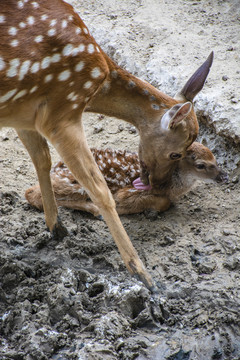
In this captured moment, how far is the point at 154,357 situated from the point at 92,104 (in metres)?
2.01

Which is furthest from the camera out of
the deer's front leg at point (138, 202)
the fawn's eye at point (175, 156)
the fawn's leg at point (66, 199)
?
the deer's front leg at point (138, 202)

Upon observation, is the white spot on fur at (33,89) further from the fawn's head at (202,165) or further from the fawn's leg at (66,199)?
the fawn's head at (202,165)

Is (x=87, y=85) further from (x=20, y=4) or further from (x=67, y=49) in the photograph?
(x=20, y=4)

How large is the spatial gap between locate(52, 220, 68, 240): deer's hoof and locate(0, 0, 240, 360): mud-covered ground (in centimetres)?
6

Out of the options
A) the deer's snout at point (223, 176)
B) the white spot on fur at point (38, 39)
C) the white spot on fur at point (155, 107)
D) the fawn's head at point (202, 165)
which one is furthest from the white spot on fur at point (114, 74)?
the deer's snout at point (223, 176)

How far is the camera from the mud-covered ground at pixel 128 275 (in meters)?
2.76

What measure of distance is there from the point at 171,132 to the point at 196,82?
484mm

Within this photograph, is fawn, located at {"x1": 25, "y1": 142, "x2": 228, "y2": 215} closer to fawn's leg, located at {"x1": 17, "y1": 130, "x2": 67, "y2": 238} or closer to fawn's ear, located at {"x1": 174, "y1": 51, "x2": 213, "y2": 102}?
fawn's leg, located at {"x1": 17, "y1": 130, "x2": 67, "y2": 238}

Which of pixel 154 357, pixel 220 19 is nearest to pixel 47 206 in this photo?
pixel 154 357

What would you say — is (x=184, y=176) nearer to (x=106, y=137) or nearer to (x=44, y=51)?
(x=106, y=137)

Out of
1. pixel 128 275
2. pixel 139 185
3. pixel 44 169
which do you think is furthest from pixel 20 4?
pixel 139 185

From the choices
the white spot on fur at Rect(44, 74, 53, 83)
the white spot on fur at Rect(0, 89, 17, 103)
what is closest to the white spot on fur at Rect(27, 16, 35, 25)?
the white spot on fur at Rect(44, 74, 53, 83)

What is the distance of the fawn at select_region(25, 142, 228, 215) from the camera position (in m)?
4.30

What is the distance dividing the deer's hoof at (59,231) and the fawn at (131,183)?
0.45 meters
